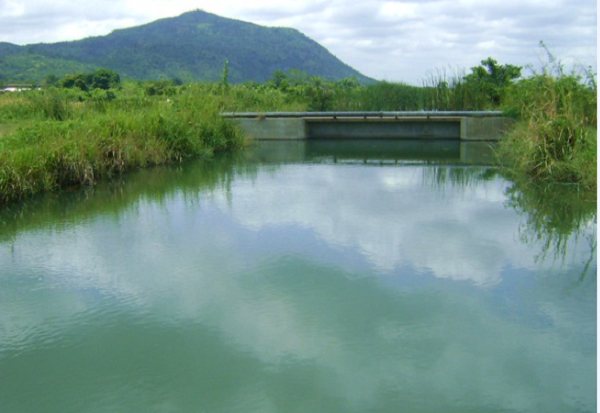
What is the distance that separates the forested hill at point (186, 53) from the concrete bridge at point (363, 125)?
33336 millimetres

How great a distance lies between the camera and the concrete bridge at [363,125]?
12336 millimetres

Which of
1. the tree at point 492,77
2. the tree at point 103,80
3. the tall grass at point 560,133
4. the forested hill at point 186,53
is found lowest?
the tall grass at point 560,133

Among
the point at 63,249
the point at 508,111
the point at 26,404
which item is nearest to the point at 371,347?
the point at 26,404

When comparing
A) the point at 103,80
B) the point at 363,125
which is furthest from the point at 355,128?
the point at 103,80

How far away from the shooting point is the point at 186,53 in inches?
2589

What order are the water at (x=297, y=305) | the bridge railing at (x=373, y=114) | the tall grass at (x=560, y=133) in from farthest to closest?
the bridge railing at (x=373, y=114) → the tall grass at (x=560, y=133) → the water at (x=297, y=305)

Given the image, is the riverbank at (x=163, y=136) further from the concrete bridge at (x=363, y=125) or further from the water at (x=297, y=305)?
the concrete bridge at (x=363, y=125)

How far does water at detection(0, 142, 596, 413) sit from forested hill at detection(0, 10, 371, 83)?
40.3 meters

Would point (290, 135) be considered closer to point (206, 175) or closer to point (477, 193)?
point (206, 175)

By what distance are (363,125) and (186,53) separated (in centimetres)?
5551

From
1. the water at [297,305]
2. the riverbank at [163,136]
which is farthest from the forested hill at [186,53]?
the water at [297,305]

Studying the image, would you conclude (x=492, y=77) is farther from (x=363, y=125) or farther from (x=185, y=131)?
(x=185, y=131)

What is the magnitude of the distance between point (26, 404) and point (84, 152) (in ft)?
16.9

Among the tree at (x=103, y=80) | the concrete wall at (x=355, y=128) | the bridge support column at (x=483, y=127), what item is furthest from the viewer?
the tree at (x=103, y=80)
